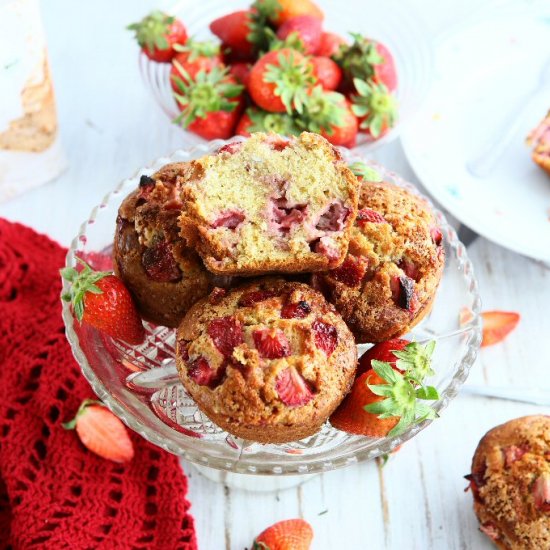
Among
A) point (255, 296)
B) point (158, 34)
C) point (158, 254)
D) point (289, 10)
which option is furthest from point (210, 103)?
point (255, 296)

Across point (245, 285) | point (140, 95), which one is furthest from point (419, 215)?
point (140, 95)

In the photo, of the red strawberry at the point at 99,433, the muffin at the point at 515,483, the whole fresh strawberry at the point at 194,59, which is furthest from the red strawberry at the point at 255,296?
the whole fresh strawberry at the point at 194,59

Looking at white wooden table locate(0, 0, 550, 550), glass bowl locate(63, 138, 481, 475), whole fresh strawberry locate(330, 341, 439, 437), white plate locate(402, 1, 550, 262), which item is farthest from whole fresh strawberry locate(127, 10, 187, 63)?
whole fresh strawberry locate(330, 341, 439, 437)

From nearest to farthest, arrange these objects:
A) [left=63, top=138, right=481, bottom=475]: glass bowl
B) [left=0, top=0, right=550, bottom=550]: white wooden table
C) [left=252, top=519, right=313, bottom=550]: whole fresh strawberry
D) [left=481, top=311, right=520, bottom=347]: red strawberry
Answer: [left=63, top=138, right=481, bottom=475]: glass bowl, [left=252, top=519, right=313, bottom=550]: whole fresh strawberry, [left=0, top=0, right=550, bottom=550]: white wooden table, [left=481, top=311, right=520, bottom=347]: red strawberry

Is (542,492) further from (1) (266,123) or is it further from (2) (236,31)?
(2) (236,31)

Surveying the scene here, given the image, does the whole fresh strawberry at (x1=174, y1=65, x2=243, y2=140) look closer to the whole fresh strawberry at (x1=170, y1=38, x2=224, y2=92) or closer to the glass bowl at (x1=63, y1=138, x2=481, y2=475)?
the whole fresh strawberry at (x1=170, y1=38, x2=224, y2=92)

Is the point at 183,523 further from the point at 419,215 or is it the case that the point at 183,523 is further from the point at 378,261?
the point at 419,215
